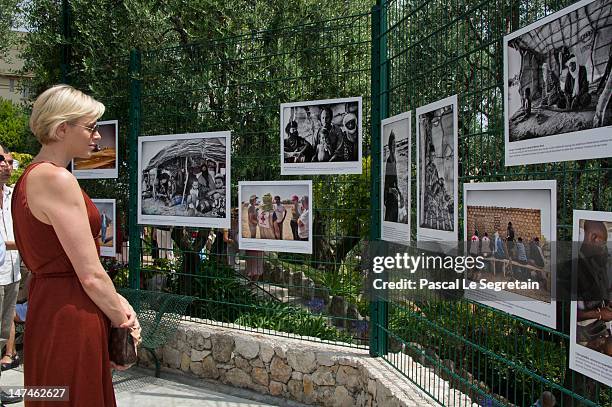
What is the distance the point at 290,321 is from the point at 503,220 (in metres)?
3.79

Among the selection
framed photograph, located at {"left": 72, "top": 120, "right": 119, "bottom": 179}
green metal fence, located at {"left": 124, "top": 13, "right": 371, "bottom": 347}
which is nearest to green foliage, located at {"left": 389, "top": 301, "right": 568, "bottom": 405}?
green metal fence, located at {"left": 124, "top": 13, "right": 371, "bottom": 347}

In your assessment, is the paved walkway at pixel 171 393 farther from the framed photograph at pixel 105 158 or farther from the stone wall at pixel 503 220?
the stone wall at pixel 503 220

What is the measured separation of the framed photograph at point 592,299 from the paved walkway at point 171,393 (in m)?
3.57

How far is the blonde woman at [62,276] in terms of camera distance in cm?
272

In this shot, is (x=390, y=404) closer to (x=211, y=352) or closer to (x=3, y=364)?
(x=211, y=352)

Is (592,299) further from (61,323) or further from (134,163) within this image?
(134,163)

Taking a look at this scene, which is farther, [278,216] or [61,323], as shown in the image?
[278,216]

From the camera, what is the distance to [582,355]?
266cm

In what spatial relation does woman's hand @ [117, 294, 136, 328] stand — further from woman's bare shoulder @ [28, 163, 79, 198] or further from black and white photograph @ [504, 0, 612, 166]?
black and white photograph @ [504, 0, 612, 166]

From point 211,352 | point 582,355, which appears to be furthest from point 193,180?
point 582,355

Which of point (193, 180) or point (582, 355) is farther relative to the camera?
point (193, 180)

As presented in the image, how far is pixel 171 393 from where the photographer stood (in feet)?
20.2

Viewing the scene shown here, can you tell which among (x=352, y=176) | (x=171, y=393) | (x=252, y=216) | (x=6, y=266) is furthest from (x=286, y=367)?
(x=6, y=266)

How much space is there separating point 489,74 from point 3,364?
601 centimetres
